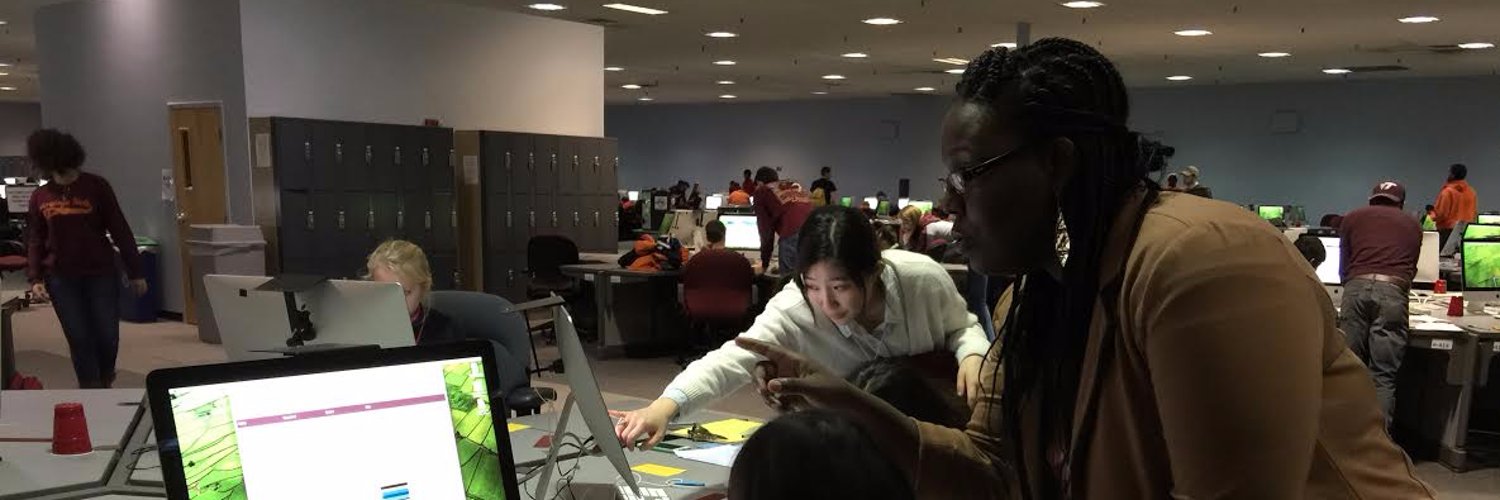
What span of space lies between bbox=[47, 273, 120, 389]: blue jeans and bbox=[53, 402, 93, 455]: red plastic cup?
3.46 meters

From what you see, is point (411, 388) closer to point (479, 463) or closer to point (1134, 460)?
point (479, 463)

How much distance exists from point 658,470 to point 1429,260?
6024 millimetres

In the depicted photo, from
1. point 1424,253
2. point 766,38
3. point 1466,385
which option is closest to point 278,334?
point 1466,385

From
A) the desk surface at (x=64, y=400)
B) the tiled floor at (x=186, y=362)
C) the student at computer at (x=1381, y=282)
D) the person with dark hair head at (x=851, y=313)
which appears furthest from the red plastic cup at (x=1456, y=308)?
the desk surface at (x=64, y=400)

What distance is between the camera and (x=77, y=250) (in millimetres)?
5512

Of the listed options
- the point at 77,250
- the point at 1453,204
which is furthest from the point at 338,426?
the point at 1453,204

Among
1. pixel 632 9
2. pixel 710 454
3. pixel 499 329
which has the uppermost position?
pixel 632 9

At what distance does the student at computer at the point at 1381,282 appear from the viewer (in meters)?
5.23

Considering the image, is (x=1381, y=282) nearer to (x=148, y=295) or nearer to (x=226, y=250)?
(x=226, y=250)

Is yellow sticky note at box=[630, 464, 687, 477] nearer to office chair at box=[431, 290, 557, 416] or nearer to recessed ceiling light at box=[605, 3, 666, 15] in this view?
office chair at box=[431, 290, 557, 416]

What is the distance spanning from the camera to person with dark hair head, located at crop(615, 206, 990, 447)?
8.53ft

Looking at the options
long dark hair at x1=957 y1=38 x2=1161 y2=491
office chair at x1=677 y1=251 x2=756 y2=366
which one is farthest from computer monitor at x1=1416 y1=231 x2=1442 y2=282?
long dark hair at x1=957 y1=38 x2=1161 y2=491

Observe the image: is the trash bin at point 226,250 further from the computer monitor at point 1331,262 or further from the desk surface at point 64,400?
the computer monitor at point 1331,262

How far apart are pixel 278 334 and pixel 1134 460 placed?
1.92 meters
